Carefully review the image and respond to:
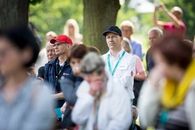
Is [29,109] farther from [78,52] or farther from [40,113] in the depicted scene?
[78,52]

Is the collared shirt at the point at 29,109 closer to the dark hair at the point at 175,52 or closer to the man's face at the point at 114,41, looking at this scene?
the dark hair at the point at 175,52

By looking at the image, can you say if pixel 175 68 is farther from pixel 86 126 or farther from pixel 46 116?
pixel 86 126

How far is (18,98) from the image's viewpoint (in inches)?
287

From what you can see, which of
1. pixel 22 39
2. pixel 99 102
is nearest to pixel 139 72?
pixel 99 102

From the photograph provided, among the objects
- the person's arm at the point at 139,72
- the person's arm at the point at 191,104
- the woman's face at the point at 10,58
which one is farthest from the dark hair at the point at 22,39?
the person's arm at the point at 139,72

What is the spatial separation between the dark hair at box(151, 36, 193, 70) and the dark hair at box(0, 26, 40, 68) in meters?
0.98

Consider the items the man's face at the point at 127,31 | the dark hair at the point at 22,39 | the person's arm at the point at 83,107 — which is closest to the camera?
the dark hair at the point at 22,39

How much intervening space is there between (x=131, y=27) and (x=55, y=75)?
5.94 metres

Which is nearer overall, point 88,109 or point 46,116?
point 46,116

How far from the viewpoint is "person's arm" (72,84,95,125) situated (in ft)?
30.8

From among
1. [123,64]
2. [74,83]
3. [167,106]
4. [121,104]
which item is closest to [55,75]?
[123,64]

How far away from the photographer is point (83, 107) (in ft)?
30.8

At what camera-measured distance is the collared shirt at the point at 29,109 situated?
23.6 ft

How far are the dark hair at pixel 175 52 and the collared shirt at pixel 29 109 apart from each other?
0.98 meters
